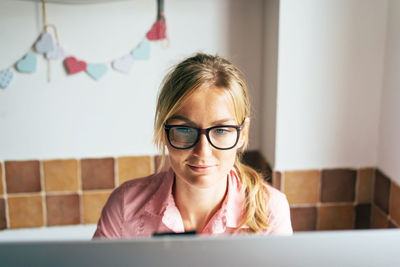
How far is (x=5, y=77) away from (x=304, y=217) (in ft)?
3.90

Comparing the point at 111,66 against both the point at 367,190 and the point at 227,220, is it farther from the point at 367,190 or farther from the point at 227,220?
the point at 367,190

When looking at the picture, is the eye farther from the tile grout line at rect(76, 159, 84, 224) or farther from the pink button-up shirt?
the tile grout line at rect(76, 159, 84, 224)

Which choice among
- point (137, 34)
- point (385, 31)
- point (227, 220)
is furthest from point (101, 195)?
point (385, 31)

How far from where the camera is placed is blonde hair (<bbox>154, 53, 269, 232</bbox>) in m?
0.85

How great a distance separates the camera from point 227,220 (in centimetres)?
93

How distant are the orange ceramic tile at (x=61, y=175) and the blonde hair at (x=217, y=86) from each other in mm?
771

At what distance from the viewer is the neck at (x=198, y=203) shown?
946 millimetres

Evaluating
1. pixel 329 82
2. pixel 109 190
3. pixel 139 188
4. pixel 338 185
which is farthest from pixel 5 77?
pixel 338 185

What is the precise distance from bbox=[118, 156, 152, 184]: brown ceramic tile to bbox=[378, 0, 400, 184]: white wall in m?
0.86

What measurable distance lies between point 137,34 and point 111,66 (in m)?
0.15

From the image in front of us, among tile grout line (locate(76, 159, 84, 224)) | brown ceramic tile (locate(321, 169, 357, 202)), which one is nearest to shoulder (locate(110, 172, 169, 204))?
tile grout line (locate(76, 159, 84, 224))

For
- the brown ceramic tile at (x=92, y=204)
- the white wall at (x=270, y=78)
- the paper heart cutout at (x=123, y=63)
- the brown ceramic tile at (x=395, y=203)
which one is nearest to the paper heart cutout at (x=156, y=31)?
the paper heart cutout at (x=123, y=63)

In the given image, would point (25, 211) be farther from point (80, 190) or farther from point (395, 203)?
point (395, 203)

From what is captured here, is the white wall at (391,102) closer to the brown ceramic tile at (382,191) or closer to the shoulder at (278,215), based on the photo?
the brown ceramic tile at (382,191)
